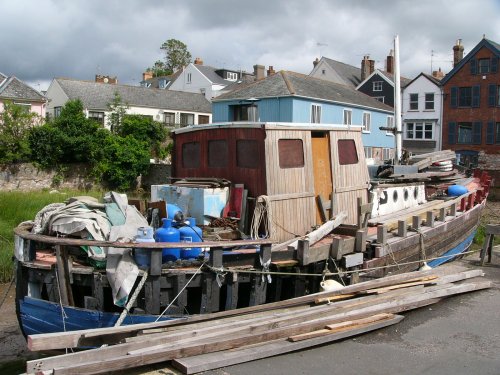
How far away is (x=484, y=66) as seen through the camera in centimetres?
4150

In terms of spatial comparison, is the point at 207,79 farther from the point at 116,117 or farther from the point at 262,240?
the point at 262,240

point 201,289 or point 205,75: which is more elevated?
point 205,75

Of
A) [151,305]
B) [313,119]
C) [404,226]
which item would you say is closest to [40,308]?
[151,305]

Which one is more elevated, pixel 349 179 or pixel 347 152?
pixel 347 152

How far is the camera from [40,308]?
6859 millimetres

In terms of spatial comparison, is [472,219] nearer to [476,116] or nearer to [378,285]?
[378,285]

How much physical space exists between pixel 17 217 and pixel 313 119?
17.8 meters

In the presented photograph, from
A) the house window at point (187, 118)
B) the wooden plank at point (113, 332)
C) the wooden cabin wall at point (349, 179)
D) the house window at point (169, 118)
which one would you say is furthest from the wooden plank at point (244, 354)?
the house window at point (187, 118)

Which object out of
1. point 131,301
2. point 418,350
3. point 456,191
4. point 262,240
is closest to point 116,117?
point 456,191

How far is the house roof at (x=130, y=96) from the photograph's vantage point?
130ft

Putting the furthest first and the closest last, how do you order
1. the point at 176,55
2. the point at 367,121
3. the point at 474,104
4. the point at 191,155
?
the point at 176,55
the point at 474,104
the point at 367,121
the point at 191,155

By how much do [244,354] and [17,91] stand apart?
113ft

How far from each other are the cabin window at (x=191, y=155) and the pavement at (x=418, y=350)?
450 cm

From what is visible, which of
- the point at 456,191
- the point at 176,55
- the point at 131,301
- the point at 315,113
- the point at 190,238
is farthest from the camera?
the point at 176,55
